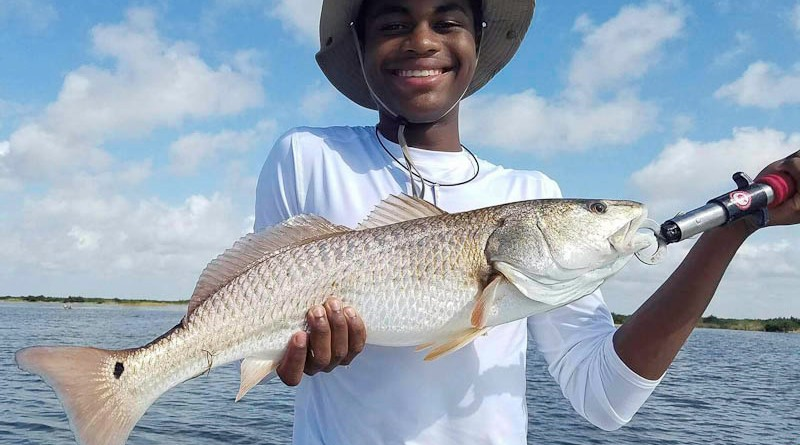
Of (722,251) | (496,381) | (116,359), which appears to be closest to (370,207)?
(496,381)

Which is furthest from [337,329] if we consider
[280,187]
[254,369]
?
→ [280,187]

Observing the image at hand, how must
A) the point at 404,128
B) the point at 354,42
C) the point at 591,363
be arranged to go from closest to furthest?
1. the point at 591,363
2. the point at 404,128
3. the point at 354,42

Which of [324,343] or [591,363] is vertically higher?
[324,343]

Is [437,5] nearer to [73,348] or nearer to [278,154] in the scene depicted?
[278,154]

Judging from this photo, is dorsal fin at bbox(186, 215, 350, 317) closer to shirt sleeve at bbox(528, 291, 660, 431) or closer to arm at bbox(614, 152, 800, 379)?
shirt sleeve at bbox(528, 291, 660, 431)

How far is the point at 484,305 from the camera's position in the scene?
8.63ft

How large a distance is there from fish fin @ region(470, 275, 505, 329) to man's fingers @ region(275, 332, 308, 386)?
2.33 ft

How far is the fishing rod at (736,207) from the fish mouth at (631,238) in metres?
0.08

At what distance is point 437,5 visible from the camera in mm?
3176

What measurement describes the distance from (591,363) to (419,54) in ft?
5.59

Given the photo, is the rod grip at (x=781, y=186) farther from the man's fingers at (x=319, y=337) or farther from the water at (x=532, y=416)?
the water at (x=532, y=416)

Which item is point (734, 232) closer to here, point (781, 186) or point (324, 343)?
point (781, 186)

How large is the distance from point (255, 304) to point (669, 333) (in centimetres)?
181

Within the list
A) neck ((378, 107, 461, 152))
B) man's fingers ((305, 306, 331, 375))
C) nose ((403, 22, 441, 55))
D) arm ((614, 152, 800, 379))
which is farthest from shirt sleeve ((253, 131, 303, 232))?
arm ((614, 152, 800, 379))
